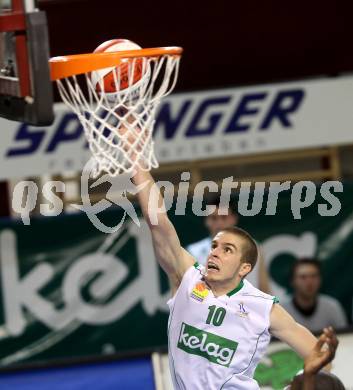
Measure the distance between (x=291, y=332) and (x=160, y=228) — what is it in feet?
3.36

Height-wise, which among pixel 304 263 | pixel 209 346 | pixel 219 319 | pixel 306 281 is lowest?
pixel 306 281

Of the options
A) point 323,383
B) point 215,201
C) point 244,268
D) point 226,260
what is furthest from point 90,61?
point 215,201

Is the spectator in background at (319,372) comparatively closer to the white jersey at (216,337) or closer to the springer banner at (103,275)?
the white jersey at (216,337)

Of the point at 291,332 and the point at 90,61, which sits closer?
the point at 291,332

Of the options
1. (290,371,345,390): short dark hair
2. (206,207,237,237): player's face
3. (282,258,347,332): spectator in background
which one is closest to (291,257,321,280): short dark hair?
(282,258,347,332): spectator in background

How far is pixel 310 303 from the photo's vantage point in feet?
38.4

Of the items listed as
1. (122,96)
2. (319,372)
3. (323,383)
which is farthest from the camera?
(122,96)

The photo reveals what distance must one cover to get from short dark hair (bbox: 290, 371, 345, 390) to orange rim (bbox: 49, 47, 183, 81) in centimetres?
231

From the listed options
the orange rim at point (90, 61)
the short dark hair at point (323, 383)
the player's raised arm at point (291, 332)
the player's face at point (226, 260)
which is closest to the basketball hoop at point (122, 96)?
the orange rim at point (90, 61)

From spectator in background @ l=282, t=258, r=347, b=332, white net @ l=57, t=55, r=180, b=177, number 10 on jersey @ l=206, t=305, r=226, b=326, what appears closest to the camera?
number 10 on jersey @ l=206, t=305, r=226, b=326

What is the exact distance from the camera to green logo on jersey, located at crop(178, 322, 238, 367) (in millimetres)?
7574

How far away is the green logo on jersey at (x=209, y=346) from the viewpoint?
24.8 ft

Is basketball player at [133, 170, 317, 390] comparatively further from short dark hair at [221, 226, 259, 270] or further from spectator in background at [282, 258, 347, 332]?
spectator in background at [282, 258, 347, 332]

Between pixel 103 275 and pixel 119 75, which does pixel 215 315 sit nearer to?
pixel 119 75
